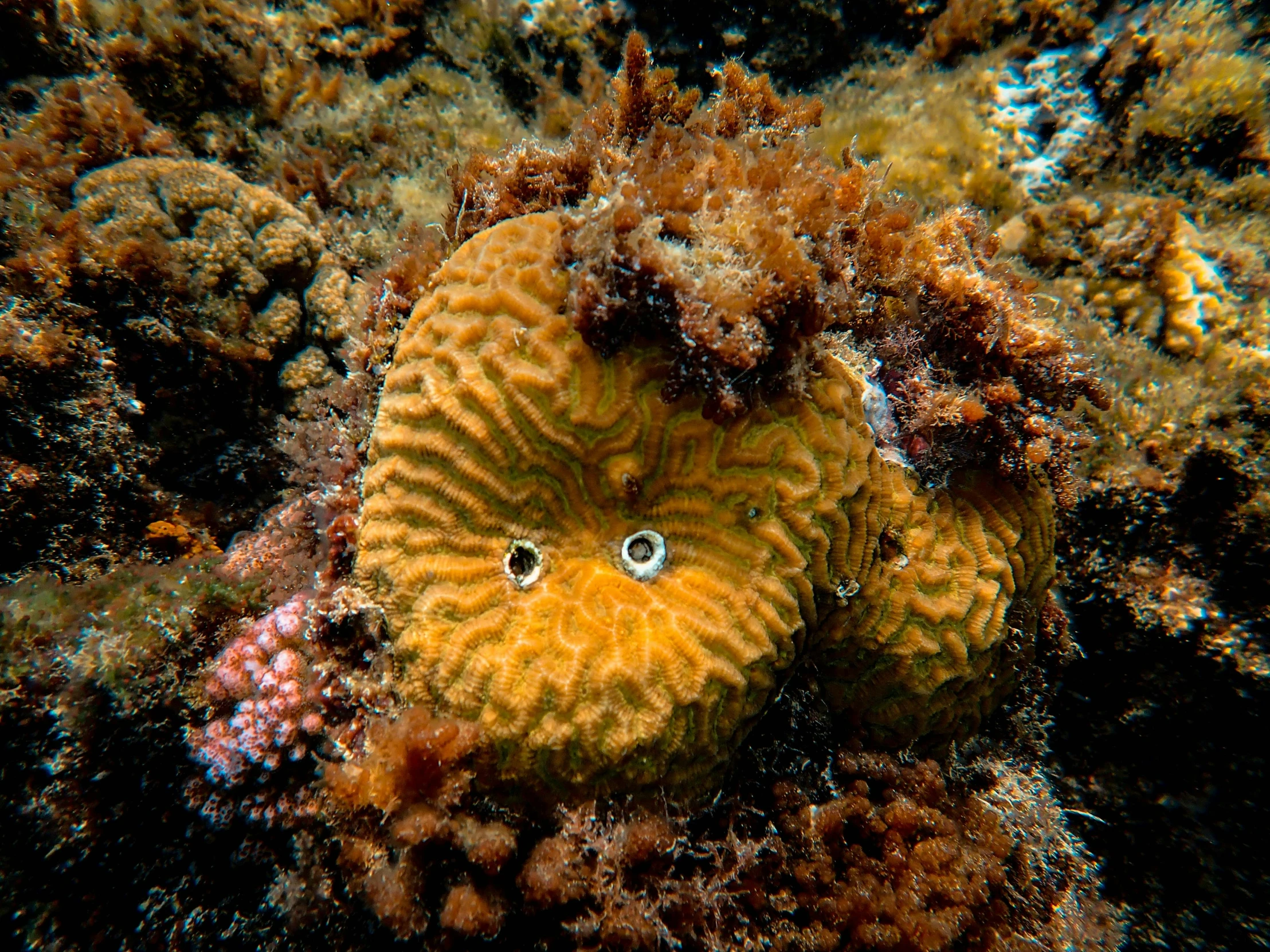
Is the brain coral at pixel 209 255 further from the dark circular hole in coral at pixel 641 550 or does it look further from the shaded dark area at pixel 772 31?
the shaded dark area at pixel 772 31

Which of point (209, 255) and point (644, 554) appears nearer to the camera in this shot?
point (644, 554)

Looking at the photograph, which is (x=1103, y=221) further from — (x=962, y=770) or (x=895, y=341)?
(x=962, y=770)

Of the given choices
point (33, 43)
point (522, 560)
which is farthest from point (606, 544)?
point (33, 43)

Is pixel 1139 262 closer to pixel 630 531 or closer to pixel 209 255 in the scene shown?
pixel 630 531

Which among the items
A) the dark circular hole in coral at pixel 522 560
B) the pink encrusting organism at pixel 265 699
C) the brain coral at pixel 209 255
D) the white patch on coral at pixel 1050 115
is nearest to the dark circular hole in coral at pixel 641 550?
the dark circular hole in coral at pixel 522 560

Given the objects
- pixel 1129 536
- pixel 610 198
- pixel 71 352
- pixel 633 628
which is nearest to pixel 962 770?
pixel 1129 536

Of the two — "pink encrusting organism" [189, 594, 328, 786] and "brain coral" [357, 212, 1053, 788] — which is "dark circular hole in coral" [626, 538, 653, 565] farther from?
"pink encrusting organism" [189, 594, 328, 786]

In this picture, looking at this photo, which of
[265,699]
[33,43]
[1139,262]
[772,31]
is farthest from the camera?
[772,31]
